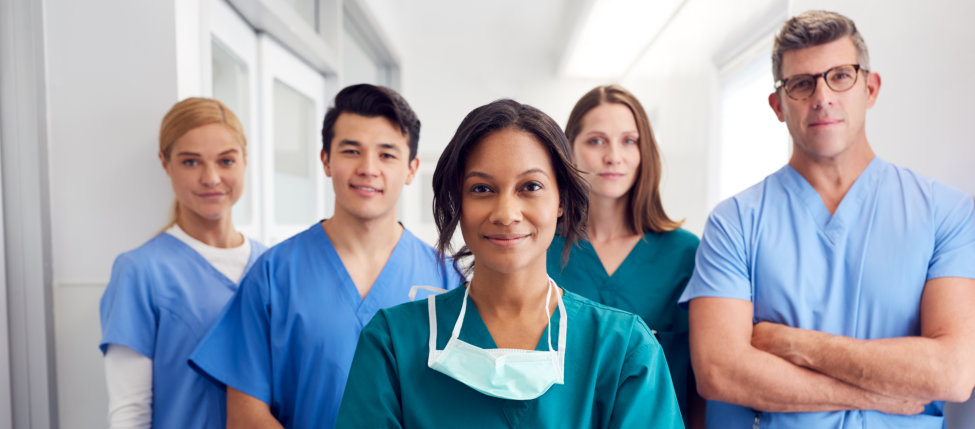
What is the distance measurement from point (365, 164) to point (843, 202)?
103 centimetres

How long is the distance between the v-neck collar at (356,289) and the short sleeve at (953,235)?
1.12 meters

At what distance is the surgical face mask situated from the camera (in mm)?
908

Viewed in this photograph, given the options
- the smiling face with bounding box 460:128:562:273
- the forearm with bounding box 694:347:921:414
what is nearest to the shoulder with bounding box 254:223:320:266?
the smiling face with bounding box 460:128:562:273

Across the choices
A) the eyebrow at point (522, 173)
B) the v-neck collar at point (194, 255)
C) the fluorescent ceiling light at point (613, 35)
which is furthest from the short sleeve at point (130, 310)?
the fluorescent ceiling light at point (613, 35)

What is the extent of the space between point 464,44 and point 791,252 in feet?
17.5

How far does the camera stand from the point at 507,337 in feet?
3.34

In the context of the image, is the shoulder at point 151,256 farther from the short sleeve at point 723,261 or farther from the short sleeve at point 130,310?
the short sleeve at point 723,261

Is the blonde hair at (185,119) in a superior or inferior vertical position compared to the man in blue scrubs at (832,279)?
superior

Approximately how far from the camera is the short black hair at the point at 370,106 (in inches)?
55.7

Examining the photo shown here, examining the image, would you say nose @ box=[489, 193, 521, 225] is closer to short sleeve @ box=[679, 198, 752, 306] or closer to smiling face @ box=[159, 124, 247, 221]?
short sleeve @ box=[679, 198, 752, 306]

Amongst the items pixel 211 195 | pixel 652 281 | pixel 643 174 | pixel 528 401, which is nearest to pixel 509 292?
pixel 528 401

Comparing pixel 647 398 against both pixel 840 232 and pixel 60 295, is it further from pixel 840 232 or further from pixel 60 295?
pixel 60 295

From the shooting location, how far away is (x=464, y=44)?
6230 millimetres

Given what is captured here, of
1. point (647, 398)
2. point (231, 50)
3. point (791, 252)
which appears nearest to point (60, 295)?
point (231, 50)
